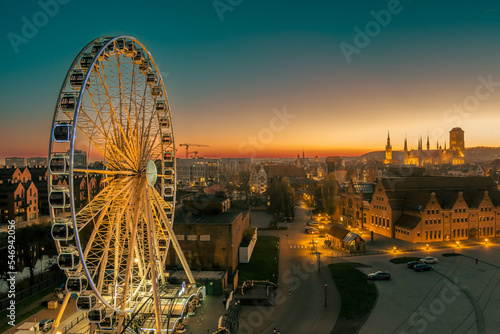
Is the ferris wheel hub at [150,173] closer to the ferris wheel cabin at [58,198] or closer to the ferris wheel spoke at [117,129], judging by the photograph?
the ferris wheel spoke at [117,129]

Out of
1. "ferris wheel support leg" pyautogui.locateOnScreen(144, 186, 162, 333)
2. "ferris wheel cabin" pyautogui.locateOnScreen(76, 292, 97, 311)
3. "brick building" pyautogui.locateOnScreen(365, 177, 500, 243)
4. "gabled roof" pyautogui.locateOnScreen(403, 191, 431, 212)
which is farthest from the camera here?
"gabled roof" pyautogui.locateOnScreen(403, 191, 431, 212)

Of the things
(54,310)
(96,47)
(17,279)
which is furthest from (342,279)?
(17,279)

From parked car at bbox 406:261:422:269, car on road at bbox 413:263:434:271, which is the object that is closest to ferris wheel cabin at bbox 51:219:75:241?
car on road at bbox 413:263:434:271

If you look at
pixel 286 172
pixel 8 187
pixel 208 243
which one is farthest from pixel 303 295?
pixel 286 172

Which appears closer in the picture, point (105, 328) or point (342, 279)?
point (105, 328)

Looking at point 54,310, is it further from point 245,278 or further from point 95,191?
point 95,191

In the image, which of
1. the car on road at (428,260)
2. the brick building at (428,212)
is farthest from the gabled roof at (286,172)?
the car on road at (428,260)

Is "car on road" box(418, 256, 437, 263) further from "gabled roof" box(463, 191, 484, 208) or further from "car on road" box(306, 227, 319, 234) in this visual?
"gabled roof" box(463, 191, 484, 208)
